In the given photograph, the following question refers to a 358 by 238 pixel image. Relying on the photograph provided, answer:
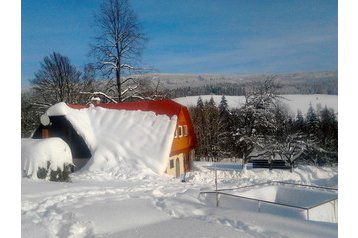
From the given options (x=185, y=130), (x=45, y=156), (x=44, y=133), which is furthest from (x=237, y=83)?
(x=45, y=156)

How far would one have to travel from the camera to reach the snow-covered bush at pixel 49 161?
11.1 feet

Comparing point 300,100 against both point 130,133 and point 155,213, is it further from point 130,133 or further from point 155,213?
point 130,133

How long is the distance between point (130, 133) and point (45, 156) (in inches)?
31.8

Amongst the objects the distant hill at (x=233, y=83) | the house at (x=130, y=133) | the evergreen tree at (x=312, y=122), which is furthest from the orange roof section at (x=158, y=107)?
the evergreen tree at (x=312, y=122)

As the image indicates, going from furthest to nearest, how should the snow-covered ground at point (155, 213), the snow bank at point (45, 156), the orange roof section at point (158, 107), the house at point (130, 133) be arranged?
the snow bank at point (45, 156), the house at point (130, 133), the orange roof section at point (158, 107), the snow-covered ground at point (155, 213)

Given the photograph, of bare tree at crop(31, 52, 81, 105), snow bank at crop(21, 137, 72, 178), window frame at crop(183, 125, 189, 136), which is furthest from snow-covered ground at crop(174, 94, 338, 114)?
snow bank at crop(21, 137, 72, 178)

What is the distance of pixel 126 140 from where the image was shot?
3799 mm

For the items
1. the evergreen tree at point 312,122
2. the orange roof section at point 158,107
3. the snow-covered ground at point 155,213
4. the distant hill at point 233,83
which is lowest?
the snow-covered ground at point 155,213

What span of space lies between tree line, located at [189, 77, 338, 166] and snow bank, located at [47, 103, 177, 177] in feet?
2.58

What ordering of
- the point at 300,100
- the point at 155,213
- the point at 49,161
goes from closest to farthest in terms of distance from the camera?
the point at 300,100
the point at 155,213
the point at 49,161

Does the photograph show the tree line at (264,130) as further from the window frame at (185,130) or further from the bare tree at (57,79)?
the bare tree at (57,79)

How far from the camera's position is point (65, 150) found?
3.57 m

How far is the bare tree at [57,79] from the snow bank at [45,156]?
32.9 inches

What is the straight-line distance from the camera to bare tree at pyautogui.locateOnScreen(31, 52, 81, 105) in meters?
2.32
